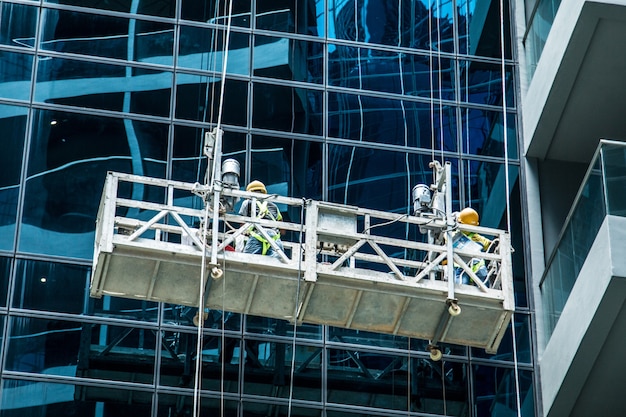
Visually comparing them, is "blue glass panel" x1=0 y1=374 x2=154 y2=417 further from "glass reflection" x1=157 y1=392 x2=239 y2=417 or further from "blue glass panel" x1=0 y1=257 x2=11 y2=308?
"blue glass panel" x1=0 y1=257 x2=11 y2=308

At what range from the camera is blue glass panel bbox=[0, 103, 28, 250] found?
1129 inches

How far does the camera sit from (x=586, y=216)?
26.4 m

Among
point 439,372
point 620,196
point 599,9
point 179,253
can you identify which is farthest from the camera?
point 439,372

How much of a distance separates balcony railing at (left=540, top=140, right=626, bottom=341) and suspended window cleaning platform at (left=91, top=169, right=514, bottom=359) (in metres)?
2.03

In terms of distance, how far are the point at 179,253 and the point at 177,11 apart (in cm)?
971

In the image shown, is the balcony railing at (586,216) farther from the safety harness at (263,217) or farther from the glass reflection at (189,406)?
the glass reflection at (189,406)

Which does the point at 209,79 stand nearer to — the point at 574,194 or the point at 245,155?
the point at 245,155

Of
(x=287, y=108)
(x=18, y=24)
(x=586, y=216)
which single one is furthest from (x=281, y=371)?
(x=18, y=24)

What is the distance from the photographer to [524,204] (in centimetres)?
3114

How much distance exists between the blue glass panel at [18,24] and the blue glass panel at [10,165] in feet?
4.94

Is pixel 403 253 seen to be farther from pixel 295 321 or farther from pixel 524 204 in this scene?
pixel 295 321

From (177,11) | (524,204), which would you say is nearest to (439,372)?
(524,204)

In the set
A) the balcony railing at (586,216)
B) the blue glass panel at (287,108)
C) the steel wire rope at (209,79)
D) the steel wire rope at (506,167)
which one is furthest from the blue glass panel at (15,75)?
the balcony railing at (586,216)

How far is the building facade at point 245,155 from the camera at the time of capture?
2808 centimetres
